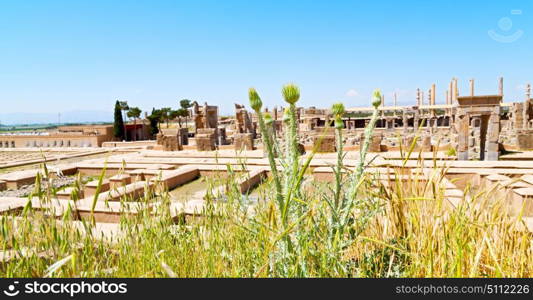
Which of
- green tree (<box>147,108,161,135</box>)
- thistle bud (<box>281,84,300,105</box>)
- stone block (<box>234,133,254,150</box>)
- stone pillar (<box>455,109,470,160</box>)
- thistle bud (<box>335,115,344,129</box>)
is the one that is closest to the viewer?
thistle bud (<box>281,84,300,105</box>)

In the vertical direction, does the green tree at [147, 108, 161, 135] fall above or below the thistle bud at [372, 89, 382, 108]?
above

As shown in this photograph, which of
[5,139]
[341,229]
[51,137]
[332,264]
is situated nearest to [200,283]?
[332,264]

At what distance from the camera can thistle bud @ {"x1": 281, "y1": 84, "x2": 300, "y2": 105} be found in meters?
1.90

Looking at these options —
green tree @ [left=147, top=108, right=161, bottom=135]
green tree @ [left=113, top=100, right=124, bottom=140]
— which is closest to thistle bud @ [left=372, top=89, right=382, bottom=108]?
green tree @ [left=113, top=100, right=124, bottom=140]

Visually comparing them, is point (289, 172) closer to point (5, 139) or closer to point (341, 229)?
point (341, 229)

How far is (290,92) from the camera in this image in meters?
1.90

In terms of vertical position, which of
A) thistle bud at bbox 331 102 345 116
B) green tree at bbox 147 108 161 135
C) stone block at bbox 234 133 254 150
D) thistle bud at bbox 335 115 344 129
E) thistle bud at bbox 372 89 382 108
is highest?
green tree at bbox 147 108 161 135

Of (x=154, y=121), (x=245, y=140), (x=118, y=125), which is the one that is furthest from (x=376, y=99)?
(x=154, y=121)

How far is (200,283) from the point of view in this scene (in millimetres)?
1676

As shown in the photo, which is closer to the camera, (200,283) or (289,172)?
(200,283)

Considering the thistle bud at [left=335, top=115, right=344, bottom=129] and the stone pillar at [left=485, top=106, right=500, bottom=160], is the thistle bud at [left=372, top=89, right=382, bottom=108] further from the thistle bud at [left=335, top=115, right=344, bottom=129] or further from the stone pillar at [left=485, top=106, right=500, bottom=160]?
the stone pillar at [left=485, top=106, right=500, bottom=160]

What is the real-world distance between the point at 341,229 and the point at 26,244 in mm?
2000

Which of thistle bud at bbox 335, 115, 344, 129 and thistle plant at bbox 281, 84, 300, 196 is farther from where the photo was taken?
thistle bud at bbox 335, 115, 344, 129

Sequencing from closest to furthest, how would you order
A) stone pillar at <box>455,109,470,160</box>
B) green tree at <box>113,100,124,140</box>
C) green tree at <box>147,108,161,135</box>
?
stone pillar at <box>455,109,470,160</box> < green tree at <box>113,100,124,140</box> < green tree at <box>147,108,161,135</box>
